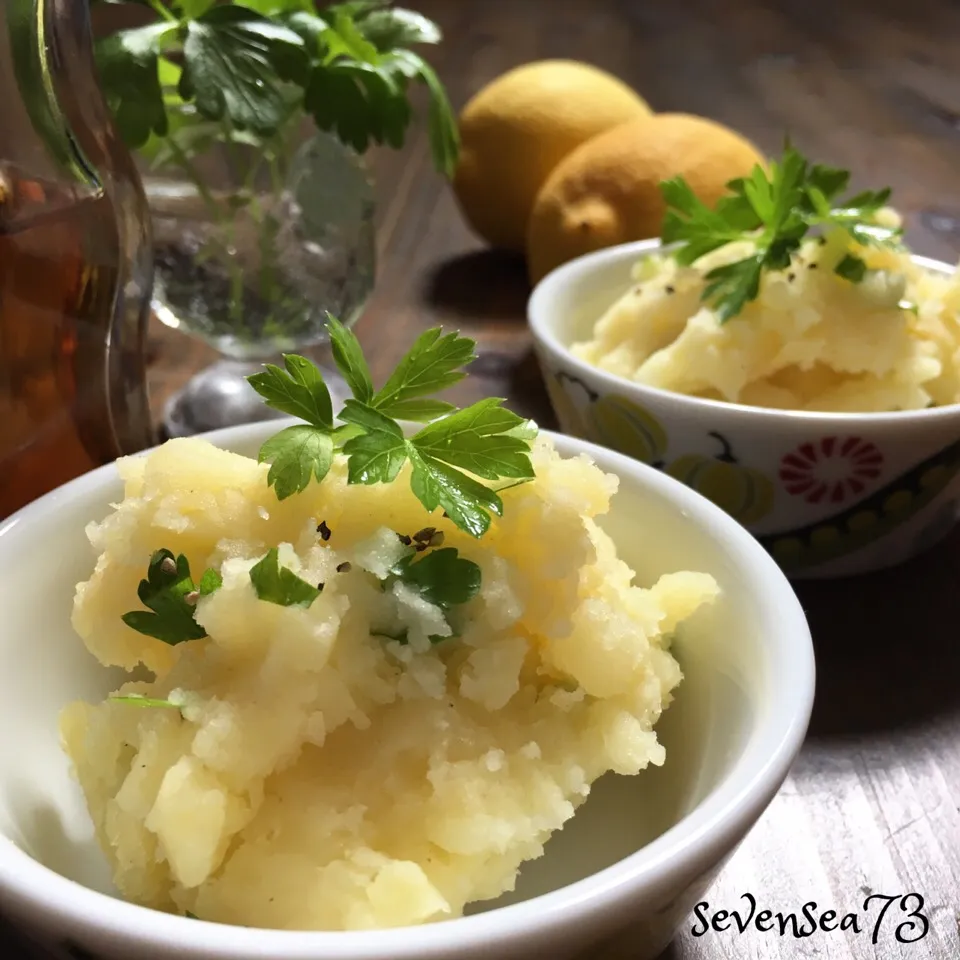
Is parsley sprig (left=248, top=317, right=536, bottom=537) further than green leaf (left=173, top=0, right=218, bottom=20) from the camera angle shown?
No

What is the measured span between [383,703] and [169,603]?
0.13 m

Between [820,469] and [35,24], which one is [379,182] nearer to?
[35,24]

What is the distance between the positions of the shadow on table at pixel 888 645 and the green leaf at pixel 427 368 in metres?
0.39

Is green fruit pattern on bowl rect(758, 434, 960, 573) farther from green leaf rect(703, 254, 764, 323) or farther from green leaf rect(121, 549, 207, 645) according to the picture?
green leaf rect(121, 549, 207, 645)

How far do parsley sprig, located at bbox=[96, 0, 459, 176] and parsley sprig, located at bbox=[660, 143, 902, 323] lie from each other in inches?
12.5

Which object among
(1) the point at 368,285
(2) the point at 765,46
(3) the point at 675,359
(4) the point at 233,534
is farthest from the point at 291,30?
(2) the point at 765,46

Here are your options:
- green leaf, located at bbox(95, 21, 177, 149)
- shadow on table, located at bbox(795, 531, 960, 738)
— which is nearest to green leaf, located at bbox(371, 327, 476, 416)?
shadow on table, located at bbox(795, 531, 960, 738)

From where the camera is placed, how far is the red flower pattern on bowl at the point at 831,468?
2.75 feet

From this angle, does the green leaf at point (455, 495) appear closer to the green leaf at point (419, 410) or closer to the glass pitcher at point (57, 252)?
the green leaf at point (419, 410)

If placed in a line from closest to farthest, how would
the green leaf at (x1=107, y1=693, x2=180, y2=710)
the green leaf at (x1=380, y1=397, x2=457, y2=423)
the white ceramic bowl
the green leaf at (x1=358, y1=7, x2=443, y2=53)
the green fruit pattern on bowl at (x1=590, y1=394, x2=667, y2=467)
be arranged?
the white ceramic bowl, the green leaf at (x1=107, y1=693, x2=180, y2=710), the green leaf at (x1=380, y1=397, x2=457, y2=423), the green fruit pattern on bowl at (x1=590, y1=394, x2=667, y2=467), the green leaf at (x1=358, y1=7, x2=443, y2=53)

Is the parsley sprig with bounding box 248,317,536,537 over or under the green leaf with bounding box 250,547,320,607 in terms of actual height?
over

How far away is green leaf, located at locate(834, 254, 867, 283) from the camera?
91 cm

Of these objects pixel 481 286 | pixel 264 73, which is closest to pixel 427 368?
pixel 264 73

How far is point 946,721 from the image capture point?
0.77 metres
